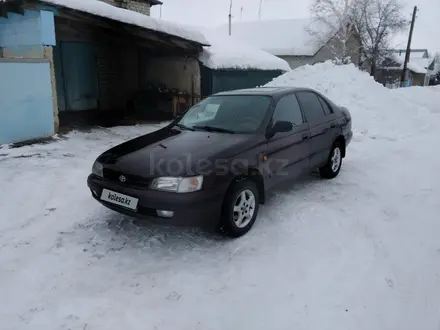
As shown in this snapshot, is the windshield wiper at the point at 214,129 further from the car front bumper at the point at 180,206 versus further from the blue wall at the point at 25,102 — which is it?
the blue wall at the point at 25,102

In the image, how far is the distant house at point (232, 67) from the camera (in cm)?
1226

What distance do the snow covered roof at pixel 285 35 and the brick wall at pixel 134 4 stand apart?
17.4 meters

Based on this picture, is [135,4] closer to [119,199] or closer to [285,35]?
[119,199]

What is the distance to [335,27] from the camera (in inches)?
1104

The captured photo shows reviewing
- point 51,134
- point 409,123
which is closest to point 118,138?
point 51,134

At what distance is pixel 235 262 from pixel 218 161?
40.2 inches

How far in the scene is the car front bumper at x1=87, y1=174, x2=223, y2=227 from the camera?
10.5ft

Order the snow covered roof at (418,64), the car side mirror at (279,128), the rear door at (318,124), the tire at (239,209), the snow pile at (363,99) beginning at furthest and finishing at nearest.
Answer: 1. the snow covered roof at (418,64)
2. the snow pile at (363,99)
3. the rear door at (318,124)
4. the car side mirror at (279,128)
5. the tire at (239,209)

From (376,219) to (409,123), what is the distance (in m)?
7.11

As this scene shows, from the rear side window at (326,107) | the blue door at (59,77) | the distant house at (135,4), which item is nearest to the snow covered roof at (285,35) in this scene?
the distant house at (135,4)

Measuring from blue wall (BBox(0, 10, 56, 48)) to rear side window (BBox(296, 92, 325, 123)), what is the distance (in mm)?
6077

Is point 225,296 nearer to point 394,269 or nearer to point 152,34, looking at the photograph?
point 394,269

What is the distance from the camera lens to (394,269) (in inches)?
125
